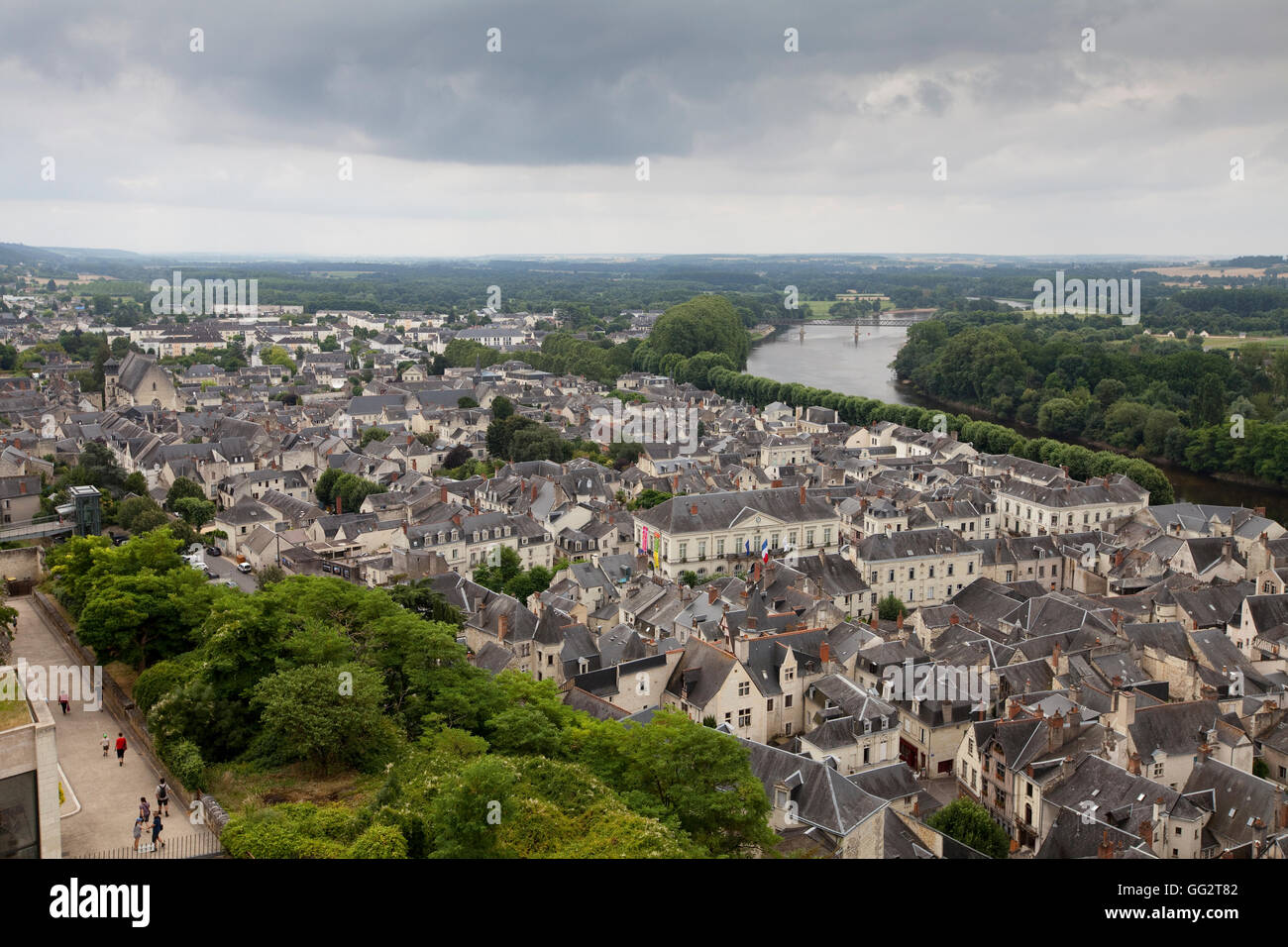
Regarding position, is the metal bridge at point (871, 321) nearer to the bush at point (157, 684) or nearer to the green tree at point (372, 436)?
the green tree at point (372, 436)

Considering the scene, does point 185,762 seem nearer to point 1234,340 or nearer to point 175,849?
point 175,849

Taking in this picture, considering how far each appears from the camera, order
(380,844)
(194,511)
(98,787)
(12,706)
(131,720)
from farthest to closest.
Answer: (194,511), (131,720), (98,787), (12,706), (380,844)

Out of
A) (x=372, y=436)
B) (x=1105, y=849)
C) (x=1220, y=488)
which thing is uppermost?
(x=372, y=436)

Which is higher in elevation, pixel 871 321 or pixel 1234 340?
pixel 871 321

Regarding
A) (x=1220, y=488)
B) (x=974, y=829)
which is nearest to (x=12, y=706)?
(x=974, y=829)

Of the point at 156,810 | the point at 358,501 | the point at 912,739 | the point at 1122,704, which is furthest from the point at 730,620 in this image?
the point at 358,501

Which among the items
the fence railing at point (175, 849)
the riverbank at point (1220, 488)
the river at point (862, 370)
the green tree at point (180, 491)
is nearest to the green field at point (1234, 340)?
the river at point (862, 370)
